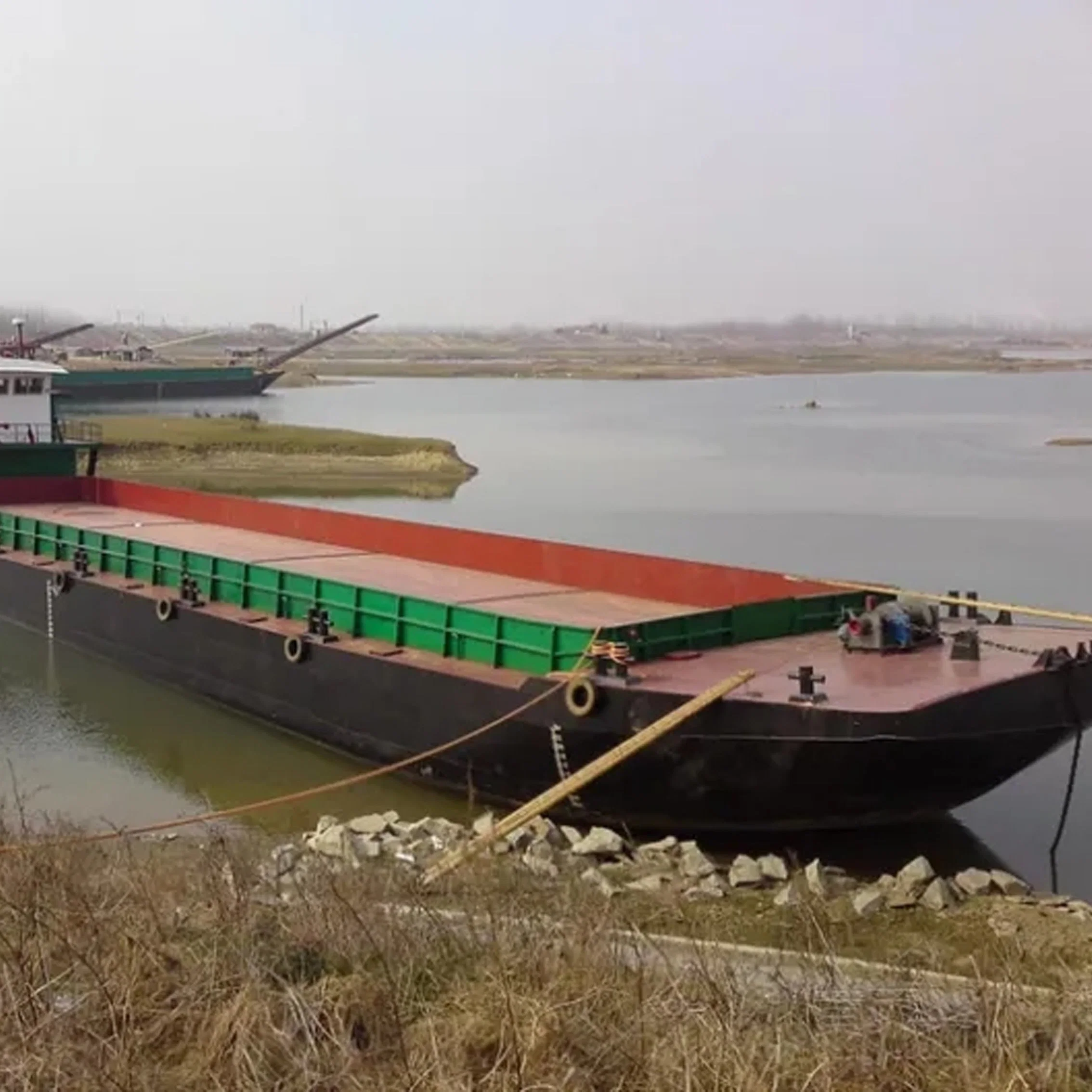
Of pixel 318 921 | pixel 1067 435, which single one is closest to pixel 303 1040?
pixel 318 921

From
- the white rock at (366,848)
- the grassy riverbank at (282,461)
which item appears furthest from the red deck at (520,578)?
the grassy riverbank at (282,461)

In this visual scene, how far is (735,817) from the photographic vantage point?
32.2ft

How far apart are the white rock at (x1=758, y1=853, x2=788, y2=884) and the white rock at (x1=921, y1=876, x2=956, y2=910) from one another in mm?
901

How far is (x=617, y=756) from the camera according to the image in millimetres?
9539

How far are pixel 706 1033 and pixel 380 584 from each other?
35.9 feet

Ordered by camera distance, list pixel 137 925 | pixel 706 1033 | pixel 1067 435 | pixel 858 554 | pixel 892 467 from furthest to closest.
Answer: pixel 1067 435, pixel 892 467, pixel 858 554, pixel 137 925, pixel 706 1033

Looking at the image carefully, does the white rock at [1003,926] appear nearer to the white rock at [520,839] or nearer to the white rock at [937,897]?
the white rock at [937,897]

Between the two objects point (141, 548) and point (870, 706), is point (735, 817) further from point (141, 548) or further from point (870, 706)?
point (141, 548)

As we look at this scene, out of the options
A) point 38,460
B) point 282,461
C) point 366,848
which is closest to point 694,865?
point 366,848

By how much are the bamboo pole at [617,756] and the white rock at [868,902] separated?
1619 millimetres

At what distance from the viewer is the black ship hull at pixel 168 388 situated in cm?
7788

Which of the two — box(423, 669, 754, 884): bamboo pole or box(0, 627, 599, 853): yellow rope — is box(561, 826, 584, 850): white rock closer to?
box(423, 669, 754, 884): bamboo pole

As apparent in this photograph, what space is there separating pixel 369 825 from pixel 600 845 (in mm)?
1912

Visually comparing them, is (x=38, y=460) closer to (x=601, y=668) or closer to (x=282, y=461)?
(x=601, y=668)
